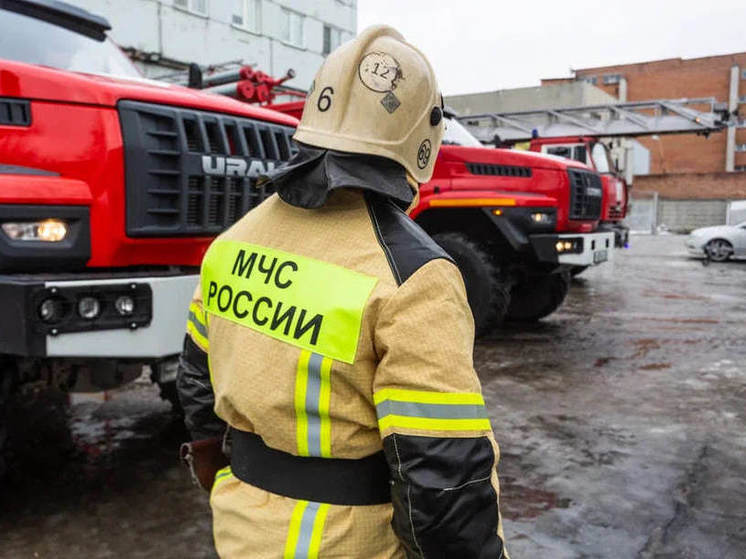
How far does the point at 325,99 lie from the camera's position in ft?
5.06

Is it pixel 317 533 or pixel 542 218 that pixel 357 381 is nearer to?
pixel 317 533

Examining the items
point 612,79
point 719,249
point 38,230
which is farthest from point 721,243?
point 612,79

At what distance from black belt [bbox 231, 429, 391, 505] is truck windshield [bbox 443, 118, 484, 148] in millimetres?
5899

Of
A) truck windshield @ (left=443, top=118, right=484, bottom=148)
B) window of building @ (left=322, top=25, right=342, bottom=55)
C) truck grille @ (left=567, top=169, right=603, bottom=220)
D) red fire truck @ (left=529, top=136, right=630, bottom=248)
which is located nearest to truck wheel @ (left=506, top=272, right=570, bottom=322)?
truck grille @ (left=567, top=169, right=603, bottom=220)

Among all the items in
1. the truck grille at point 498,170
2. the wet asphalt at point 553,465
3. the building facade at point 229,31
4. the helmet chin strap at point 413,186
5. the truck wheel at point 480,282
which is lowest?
the wet asphalt at point 553,465

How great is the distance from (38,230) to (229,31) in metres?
19.2

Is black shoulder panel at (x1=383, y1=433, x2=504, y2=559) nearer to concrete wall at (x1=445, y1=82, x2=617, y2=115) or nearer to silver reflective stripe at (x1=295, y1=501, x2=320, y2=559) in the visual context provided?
silver reflective stripe at (x1=295, y1=501, x2=320, y2=559)

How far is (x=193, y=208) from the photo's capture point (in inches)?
130

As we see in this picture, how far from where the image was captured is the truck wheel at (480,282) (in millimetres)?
6484

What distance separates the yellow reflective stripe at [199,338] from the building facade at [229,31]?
608 inches

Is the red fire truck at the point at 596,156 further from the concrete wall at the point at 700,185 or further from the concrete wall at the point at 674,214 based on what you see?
the concrete wall at the point at 700,185

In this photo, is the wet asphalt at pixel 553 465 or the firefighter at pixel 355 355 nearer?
the firefighter at pixel 355 355

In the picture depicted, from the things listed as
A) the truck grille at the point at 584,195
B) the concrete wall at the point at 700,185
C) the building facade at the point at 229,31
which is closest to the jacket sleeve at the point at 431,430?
the truck grille at the point at 584,195

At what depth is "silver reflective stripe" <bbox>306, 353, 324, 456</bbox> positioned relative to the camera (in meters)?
1.41
